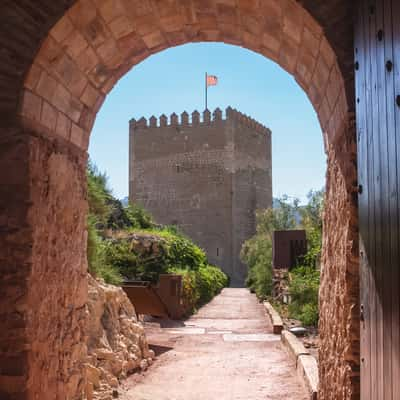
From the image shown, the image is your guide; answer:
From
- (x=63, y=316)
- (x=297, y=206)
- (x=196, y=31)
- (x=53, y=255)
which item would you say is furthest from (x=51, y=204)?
(x=297, y=206)

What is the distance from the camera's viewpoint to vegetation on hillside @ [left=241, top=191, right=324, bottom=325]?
30.4 feet

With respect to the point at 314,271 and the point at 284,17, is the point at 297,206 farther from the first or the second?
the point at 284,17

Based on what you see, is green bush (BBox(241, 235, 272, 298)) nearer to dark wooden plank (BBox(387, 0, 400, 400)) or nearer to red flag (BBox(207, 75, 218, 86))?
red flag (BBox(207, 75, 218, 86))

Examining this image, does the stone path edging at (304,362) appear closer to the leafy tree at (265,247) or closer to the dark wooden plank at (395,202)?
the dark wooden plank at (395,202)

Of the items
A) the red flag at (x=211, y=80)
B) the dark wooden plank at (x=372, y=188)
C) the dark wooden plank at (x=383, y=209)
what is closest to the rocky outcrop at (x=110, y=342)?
the dark wooden plank at (x=372, y=188)

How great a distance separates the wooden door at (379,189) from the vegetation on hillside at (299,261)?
684 cm

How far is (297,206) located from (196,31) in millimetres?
18389

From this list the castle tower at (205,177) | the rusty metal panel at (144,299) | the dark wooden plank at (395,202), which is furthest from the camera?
the castle tower at (205,177)

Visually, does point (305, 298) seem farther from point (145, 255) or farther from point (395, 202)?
point (395, 202)

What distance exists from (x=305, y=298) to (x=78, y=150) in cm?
672

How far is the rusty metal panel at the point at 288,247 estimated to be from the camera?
520 inches

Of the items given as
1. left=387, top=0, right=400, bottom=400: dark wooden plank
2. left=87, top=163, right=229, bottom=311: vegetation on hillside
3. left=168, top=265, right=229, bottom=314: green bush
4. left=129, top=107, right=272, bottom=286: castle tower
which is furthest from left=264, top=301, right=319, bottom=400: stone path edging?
left=129, top=107, right=272, bottom=286: castle tower

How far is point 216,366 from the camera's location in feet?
21.8

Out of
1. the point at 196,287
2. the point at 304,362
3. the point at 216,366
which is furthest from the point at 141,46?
the point at 196,287
